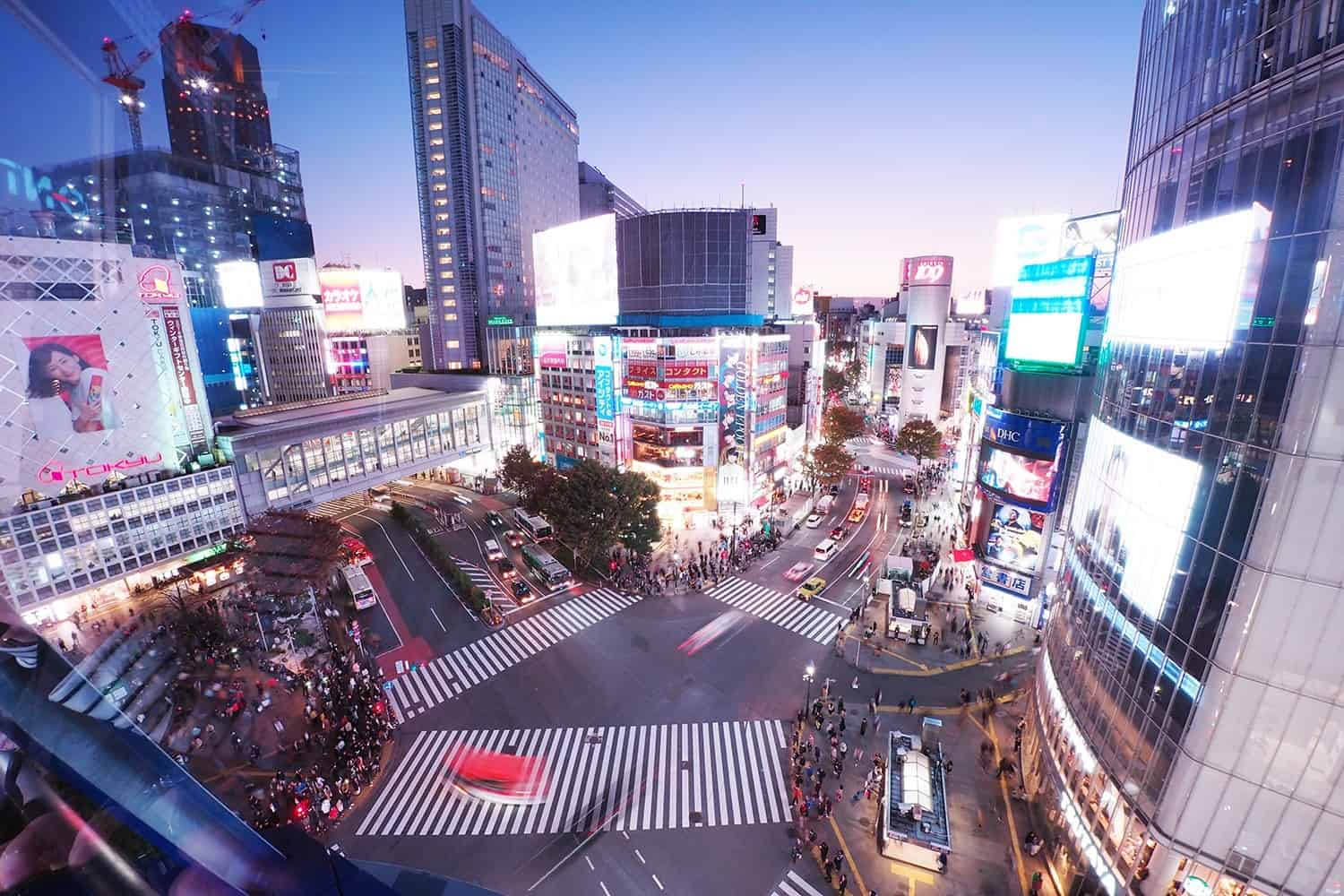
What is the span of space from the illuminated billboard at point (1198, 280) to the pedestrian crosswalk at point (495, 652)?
2692 centimetres

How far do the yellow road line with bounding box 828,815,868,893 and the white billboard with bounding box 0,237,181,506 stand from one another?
113ft

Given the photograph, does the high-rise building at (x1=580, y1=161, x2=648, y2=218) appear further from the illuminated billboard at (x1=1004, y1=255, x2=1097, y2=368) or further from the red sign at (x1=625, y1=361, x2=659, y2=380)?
the illuminated billboard at (x1=1004, y1=255, x2=1097, y2=368)

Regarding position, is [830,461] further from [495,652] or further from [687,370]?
[495,652]

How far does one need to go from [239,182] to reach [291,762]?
103 meters

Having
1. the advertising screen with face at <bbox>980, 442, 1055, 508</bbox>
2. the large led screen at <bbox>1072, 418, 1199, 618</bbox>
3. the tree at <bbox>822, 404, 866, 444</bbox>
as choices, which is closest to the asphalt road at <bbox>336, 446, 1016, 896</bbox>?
the advertising screen with face at <bbox>980, 442, 1055, 508</bbox>

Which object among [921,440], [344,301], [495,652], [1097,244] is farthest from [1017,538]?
[344,301]

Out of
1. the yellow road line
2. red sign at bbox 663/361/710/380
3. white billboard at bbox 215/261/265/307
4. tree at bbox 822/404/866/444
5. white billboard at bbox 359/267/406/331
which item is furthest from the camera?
tree at bbox 822/404/866/444

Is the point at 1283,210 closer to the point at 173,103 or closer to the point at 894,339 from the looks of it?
the point at 173,103

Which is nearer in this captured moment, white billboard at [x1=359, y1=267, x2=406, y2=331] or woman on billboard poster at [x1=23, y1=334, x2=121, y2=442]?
woman on billboard poster at [x1=23, y1=334, x2=121, y2=442]

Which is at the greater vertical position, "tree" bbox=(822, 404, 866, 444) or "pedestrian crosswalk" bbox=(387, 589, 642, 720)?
"tree" bbox=(822, 404, 866, 444)

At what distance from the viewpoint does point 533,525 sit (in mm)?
41438

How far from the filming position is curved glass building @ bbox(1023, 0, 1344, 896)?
1047 cm

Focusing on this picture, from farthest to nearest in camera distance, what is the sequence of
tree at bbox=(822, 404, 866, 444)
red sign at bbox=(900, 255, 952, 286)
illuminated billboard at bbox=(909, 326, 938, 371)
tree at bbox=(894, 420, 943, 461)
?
illuminated billboard at bbox=(909, 326, 938, 371)
red sign at bbox=(900, 255, 952, 286)
tree at bbox=(822, 404, 866, 444)
tree at bbox=(894, 420, 943, 461)

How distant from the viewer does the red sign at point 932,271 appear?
65.0 meters
